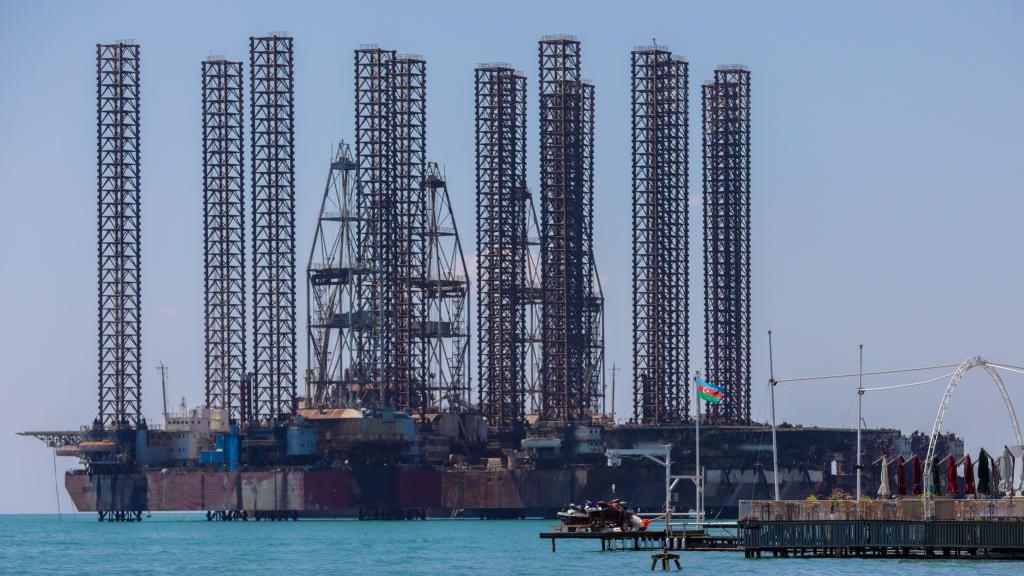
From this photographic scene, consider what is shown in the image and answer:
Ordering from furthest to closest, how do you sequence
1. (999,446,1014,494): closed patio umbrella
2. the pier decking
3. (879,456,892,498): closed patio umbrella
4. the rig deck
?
the rig deck
(879,456,892,498): closed patio umbrella
(999,446,1014,494): closed patio umbrella
the pier decking

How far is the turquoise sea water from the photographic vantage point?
119 metres

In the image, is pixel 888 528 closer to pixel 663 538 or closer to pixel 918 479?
pixel 918 479

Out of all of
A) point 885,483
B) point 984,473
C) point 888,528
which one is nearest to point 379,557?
point 885,483

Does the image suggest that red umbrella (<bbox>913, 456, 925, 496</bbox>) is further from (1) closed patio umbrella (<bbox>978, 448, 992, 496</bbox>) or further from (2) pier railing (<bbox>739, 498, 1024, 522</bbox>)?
(1) closed patio umbrella (<bbox>978, 448, 992, 496</bbox>)

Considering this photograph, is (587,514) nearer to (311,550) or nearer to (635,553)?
(635,553)

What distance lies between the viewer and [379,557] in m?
148

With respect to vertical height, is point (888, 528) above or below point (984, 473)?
below

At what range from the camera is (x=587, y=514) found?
14275 cm

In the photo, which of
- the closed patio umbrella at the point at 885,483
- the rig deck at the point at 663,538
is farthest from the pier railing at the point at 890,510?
the rig deck at the point at 663,538

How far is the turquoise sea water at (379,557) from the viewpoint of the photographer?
119m

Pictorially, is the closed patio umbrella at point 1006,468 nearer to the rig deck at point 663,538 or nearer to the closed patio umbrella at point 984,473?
the closed patio umbrella at point 984,473

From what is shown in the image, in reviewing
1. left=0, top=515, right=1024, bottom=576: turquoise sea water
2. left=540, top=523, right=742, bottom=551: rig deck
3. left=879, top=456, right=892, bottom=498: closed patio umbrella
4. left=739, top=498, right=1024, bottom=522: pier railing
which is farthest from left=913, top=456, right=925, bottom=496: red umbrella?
left=540, top=523, right=742, bottom=551: rig deck

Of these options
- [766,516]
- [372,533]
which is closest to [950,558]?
[766,516]

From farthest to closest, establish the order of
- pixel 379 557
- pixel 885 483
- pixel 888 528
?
pixel 379 557
pixel 885 483
pixel 888 528
